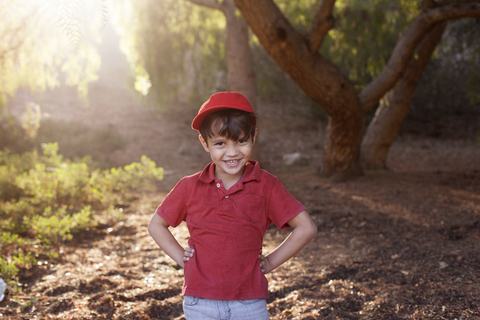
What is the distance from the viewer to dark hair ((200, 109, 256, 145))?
154 centimetres

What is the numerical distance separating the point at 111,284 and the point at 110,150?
6.96 metres

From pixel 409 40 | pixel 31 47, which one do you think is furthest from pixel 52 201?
pixel 409 40

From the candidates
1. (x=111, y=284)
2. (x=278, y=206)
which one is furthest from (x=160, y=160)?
(x=278, y=206)

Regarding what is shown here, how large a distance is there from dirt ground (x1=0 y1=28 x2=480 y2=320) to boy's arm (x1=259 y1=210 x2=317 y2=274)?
2.85 feet

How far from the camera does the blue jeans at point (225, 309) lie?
1.47 metres

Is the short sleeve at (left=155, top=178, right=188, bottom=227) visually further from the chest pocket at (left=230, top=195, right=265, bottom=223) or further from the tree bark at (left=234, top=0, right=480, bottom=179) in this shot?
the tree bark at (left=234, top=0, right=480, bottom=179)

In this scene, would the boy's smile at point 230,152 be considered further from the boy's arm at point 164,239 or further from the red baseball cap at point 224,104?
the boy's arm at point 164,239

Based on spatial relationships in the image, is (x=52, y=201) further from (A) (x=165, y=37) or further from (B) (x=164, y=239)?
(A) (x=165, y=37)

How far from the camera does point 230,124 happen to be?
1.54 m

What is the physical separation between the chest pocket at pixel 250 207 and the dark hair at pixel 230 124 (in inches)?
9.9

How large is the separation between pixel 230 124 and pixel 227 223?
0.41 m

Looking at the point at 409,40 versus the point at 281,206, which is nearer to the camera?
the point at 281,206

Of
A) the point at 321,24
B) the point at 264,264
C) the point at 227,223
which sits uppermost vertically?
the point at 321,24

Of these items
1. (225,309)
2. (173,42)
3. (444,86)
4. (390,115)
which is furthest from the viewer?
(444,86)
